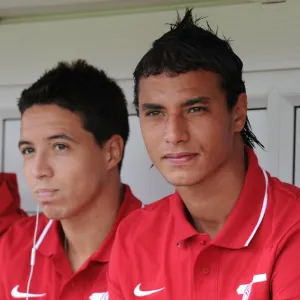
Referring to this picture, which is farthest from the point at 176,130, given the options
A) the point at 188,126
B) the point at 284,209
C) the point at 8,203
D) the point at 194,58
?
the point at 8,203

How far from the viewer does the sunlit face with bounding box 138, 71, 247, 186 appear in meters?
1.08

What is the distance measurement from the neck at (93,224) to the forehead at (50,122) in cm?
16

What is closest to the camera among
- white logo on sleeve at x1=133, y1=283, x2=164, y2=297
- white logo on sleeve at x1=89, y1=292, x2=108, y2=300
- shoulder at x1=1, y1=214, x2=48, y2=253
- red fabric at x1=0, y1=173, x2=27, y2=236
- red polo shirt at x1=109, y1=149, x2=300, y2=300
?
red polo shirt at x1=109, y1=149, x2=300, y2=300

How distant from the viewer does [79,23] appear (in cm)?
177

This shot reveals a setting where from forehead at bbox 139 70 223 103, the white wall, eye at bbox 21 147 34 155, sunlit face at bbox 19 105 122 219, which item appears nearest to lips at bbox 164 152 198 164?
forehead at bbox 139 70 223 103

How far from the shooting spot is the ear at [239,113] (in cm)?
115

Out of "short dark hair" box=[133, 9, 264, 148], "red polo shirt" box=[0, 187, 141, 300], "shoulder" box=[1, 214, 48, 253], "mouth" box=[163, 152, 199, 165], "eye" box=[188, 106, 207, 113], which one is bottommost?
"red polo shirt" box=[0, 187, 141, 300]

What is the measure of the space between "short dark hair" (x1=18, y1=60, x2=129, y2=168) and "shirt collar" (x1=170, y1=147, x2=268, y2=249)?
14.0 inches

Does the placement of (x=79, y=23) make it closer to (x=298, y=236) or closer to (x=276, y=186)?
(x=276, y=186)

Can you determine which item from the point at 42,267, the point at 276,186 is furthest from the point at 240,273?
the point at 42,267

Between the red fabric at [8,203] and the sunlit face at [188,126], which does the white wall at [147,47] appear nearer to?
the red fabric at [8,203]

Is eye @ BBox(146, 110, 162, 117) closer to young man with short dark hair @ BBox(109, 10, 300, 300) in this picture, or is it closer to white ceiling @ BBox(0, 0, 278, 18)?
young man with short dark hair @ BBox(109, 10, 300, 300)

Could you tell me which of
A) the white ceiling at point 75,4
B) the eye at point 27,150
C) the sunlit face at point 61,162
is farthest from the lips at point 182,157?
the white ceiling at point 75,4

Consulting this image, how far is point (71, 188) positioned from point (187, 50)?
437mm
